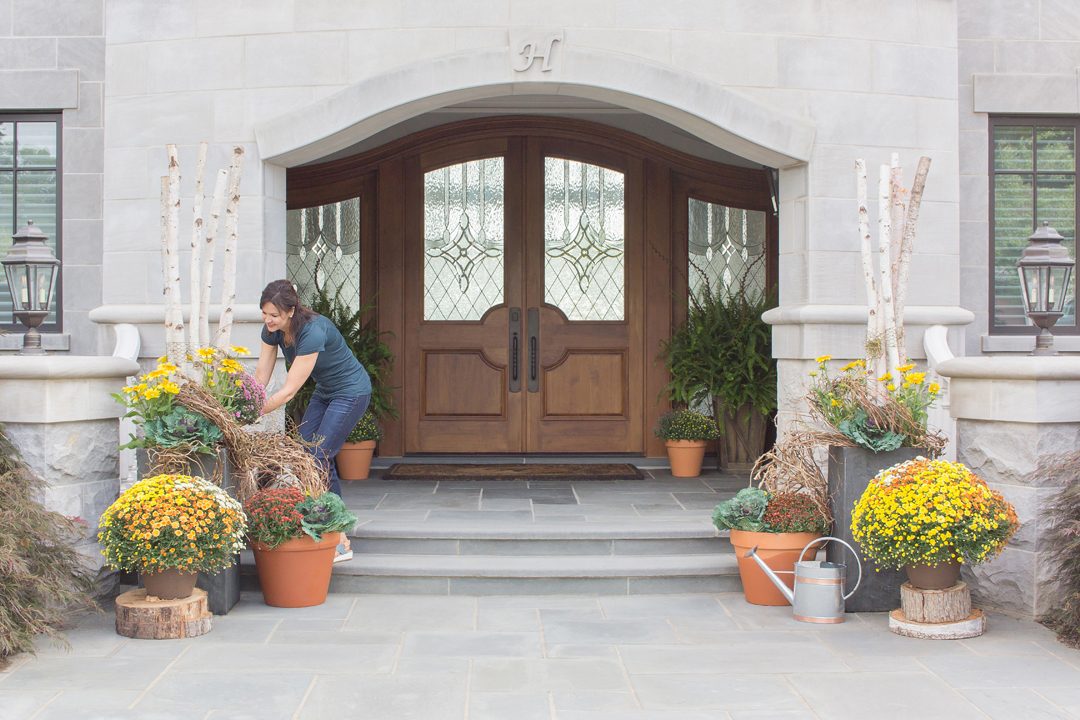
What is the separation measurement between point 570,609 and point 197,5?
429 centimetres

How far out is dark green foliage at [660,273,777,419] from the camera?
28.0 ft

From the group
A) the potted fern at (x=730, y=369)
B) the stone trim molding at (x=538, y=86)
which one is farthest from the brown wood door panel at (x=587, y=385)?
the stone trim molding at (x=538, y=86)

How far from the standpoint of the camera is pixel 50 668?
4816 mm

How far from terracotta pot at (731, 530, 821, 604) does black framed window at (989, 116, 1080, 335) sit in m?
3.34

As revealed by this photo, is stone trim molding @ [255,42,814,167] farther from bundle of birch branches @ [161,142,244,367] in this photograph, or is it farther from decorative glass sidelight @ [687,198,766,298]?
decorative glass sidelight @ [687,198,766,298]

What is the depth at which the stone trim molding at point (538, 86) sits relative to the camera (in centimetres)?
689

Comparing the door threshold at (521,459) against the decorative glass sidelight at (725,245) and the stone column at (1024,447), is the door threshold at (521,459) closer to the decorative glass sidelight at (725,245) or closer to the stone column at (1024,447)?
the decorative glass sidelight at (725,245)

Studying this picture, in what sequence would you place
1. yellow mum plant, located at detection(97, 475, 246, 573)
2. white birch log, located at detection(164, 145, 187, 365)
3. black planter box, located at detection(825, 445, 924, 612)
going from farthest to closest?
1. white birch log, located at detection(164, 145, 187, 365)
2. black planter box, located at detection(825, 445, 924, 612)
3. yellow mum plant, located at detection(97, 475, 246, 573)

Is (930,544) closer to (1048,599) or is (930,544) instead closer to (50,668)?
(1048,599)

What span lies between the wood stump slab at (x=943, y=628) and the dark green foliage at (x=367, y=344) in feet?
15.3

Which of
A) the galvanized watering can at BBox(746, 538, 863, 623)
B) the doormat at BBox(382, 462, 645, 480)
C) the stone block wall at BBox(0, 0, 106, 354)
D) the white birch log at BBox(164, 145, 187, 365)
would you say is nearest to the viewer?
the galvanized watering can at BBox(746, 538, 863, 623)

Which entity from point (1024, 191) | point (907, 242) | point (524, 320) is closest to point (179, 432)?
point (907, 242)

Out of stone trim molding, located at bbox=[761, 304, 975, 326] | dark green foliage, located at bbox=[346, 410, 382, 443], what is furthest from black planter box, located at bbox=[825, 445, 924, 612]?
dark green foliage, located at bbox=[346, 410, 382, 443]

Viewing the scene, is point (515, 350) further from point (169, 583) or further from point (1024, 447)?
point (1024, 447)
